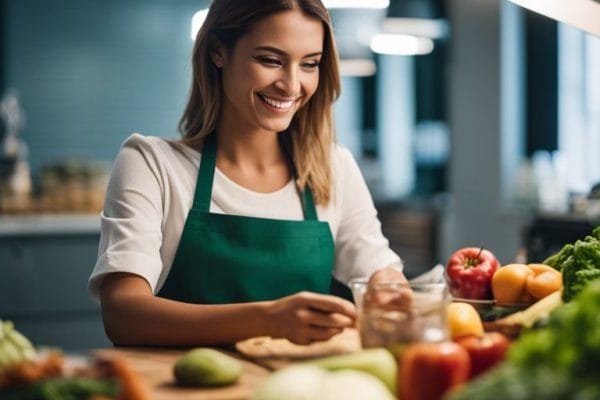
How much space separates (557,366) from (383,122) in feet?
29.0

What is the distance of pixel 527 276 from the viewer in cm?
184

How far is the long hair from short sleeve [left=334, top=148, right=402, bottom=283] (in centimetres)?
7

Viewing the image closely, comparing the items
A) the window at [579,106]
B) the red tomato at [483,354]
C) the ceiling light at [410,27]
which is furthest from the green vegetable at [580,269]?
the ceiling light at [410,27]

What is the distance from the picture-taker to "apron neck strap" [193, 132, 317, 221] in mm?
2086

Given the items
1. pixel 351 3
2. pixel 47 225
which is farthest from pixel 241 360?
pixel 47 225

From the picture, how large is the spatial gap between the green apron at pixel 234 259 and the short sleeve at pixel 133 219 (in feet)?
0.33

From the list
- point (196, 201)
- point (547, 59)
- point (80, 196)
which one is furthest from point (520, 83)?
point (196, 201)

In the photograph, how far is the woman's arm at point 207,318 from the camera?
1535 mm

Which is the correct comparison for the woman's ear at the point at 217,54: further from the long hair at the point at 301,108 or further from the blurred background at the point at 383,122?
the blurred background at the point at 383,122

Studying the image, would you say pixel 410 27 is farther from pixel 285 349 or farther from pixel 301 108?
pixel 285 349

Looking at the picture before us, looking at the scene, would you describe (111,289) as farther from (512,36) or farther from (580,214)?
(512,36)

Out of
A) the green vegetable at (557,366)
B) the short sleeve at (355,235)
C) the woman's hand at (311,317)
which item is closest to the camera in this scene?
the green vegetable at (557,366)

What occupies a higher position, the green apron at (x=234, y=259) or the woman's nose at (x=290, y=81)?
the woman's nose at (x=290, y=81)

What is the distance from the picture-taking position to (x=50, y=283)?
5.06 meters
